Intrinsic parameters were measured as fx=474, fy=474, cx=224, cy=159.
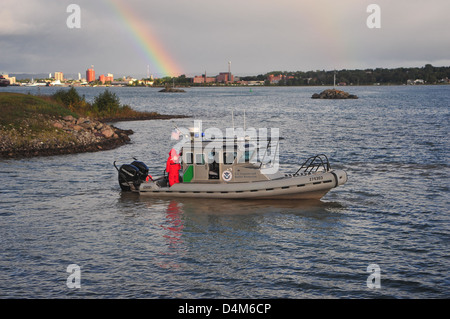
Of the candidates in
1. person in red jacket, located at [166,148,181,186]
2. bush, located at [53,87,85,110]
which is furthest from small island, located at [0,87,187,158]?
person in red jacket, located at [166,148,181,186]

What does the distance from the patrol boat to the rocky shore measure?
16.0 metres

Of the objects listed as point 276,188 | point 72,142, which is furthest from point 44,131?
point 276,188

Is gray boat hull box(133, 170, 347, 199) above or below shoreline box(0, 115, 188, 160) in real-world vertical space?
below

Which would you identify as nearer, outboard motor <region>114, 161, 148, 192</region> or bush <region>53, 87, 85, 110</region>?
outboard motor <region>114, 161, 148, 192</region>

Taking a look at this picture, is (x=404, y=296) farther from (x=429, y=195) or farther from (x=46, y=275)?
(x=429, y=195)

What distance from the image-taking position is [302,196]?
21.0 metres

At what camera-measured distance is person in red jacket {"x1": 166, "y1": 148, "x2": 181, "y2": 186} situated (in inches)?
837

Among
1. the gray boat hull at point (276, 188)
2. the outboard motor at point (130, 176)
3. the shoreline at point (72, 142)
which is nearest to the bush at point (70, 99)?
the shoreline at point (72, 142)

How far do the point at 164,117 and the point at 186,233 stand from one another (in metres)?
56.0

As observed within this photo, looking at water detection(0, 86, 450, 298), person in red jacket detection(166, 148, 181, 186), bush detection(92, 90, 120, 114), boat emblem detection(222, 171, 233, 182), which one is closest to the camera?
water detection(0, 86, 450, 298)

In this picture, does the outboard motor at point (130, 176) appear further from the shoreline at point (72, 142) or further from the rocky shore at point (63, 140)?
the rocky shore at point (63, 140)

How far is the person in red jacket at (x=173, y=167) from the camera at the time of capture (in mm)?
21250

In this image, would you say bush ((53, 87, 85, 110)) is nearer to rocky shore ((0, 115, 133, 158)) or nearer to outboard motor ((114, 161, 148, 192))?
rocky shore ((0, 115, 133, 158))
